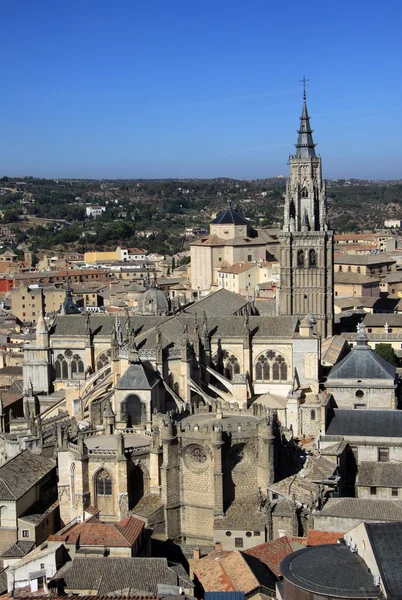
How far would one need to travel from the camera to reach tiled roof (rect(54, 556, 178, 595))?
86.6ft

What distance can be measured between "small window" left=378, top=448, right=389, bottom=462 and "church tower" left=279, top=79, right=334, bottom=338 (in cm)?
2150

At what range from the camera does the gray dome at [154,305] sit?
49.5 metres

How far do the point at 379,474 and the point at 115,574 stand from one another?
12.4 m

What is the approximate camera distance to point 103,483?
3381 cm

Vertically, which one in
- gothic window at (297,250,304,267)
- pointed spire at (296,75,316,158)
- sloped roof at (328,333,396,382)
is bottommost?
sloped roof at (328,333,396,382)

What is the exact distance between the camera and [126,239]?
15650cm

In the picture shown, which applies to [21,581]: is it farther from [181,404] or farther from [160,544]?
[181,404]

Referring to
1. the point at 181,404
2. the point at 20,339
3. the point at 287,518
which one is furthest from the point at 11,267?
the point at 287,518

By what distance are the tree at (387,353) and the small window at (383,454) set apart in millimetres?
21401

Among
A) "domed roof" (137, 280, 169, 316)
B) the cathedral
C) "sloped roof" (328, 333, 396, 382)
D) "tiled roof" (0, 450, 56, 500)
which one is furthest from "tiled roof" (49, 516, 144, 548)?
"domed roof" (137, 280, 169, 316)

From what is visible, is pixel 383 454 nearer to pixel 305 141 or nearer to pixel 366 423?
pixel 366 423

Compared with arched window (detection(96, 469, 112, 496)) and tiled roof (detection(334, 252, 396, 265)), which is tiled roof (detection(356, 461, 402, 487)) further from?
tiled roof (detection(334, 252, 396, 265))

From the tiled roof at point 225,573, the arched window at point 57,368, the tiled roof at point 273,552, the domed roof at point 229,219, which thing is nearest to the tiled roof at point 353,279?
the domed roof at point 229,219

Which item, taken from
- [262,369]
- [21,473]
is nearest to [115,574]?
[21,473]
